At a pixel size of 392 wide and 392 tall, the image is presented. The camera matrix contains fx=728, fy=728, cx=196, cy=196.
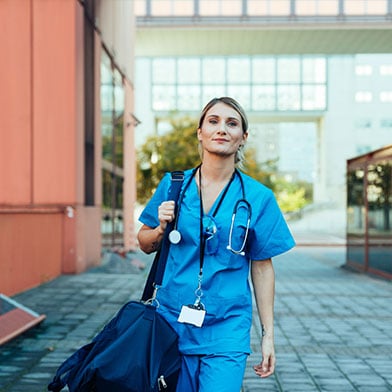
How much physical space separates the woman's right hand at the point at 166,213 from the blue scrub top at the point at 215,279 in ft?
0.19

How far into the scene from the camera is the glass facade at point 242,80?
57531 mm

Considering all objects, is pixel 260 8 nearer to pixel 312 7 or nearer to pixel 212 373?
pixel 312 7

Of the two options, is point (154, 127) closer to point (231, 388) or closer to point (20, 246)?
point (20, 246)

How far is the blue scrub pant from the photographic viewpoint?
2.60 meters

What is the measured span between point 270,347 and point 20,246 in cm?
873

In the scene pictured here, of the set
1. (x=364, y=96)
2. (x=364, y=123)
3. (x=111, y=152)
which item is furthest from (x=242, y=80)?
(x=111, y=152)

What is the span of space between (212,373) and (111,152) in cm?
1699

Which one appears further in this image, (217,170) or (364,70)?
(364,70)

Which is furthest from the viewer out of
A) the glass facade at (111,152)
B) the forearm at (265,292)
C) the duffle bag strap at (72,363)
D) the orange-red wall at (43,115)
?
the glass facade at (111,152)

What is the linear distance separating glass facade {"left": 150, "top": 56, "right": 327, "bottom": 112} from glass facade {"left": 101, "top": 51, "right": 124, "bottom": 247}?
35804 mm

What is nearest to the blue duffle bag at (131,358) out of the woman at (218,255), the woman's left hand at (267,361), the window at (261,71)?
the woman at (218,255)

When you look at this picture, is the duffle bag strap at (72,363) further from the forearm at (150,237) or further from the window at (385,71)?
the window at (385,71)

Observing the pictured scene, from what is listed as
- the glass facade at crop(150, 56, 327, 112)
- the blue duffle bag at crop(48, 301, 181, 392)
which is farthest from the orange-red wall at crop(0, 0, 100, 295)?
the glass facade at crop(150, 56, 327, 112)

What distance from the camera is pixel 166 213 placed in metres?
2.71
